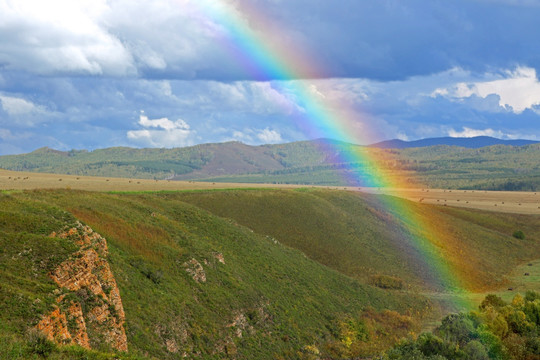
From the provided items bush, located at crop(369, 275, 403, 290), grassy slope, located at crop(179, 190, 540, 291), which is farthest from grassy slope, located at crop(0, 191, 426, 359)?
grassy slope, located at crop(179, 190, 540, 291)

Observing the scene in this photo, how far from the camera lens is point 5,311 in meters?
23.4

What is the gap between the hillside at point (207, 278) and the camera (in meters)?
Result: 29.2

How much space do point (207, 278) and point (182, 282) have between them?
3.94 metres

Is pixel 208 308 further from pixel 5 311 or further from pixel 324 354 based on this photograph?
pixel 5 311

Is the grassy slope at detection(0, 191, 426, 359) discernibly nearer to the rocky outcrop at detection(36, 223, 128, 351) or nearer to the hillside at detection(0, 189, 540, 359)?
the hillside at detection(0, 189, 540, 359)

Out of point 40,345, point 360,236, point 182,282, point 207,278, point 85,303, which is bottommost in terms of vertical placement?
point 360,236

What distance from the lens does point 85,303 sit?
99.4 ft

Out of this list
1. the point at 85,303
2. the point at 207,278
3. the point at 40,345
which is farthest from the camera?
the point at 207,278

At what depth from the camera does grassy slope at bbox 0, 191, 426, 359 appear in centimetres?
2962

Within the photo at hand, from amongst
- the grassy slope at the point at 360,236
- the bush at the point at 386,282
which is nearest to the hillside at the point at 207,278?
the bush at the point at 386,282

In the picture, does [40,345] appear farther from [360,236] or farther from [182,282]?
[360,236]

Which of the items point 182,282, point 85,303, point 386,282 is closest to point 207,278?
point 182,282

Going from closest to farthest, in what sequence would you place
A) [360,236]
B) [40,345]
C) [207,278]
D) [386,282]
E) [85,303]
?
[40,345]
[85,303]
[207,278]
[386,282]
[360,236]

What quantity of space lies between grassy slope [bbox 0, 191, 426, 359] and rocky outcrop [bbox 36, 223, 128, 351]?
852 millimetres
